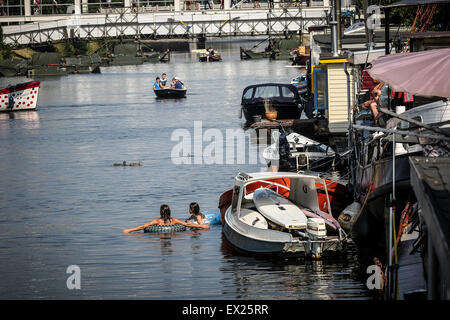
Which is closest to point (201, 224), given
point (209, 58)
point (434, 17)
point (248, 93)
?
point (248, 93)

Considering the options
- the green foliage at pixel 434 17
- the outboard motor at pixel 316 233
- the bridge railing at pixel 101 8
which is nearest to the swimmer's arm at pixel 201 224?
the outboard motor at pixel 316 233

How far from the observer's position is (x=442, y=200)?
32.6 feet

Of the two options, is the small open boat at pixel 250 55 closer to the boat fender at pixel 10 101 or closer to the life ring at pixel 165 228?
the boat fender at pixel 10 101

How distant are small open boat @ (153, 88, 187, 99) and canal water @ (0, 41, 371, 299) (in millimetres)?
4673

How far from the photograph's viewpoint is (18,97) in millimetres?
54781

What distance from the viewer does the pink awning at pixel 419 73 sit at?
15.1 metres

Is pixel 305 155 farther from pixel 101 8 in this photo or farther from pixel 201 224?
pixel 101 8

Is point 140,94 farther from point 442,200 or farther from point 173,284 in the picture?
point 442,200

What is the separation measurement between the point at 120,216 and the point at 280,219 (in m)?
7.00

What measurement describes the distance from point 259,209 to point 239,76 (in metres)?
66.0

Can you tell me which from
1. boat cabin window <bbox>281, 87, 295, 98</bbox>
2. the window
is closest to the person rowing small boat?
boat cabin window <bbox>281, 87, 295, 98</bbox>

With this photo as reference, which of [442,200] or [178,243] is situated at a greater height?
[442,200]

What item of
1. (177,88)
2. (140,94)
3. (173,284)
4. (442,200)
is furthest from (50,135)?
(442,200)

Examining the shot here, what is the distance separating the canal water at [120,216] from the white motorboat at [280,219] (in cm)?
37
